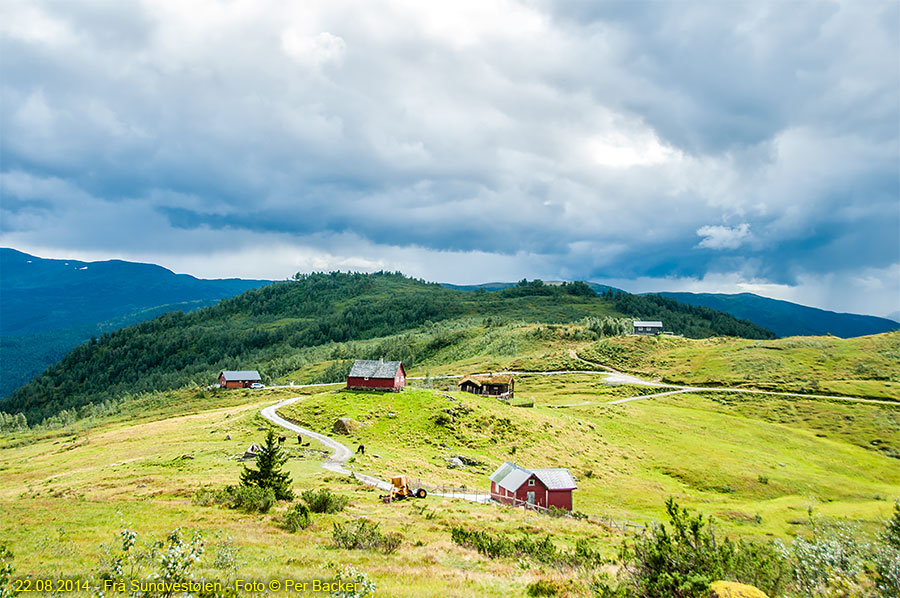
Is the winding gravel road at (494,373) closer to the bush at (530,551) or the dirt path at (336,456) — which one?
the dirt path at (336,456)

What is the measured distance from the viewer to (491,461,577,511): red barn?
4791 cm

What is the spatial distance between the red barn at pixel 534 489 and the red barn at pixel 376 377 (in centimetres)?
4307

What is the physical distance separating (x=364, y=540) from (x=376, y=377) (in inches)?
2584

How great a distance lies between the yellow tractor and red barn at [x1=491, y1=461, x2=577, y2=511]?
9716 mm

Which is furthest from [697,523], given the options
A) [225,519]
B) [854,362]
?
[854,362]

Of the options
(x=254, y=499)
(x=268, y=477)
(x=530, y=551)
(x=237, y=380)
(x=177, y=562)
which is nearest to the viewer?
(x=177, y=562)

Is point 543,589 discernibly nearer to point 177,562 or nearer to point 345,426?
point 177,562

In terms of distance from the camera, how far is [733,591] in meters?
14.1

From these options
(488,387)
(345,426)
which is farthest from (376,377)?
(488,387)

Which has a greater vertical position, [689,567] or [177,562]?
[177,562]

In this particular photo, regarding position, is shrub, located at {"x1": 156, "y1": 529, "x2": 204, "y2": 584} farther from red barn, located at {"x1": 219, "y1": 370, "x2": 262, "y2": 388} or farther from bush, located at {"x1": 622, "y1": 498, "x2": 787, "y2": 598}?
red barn, located at {"x1": 219, "y1": 370, "x2": 262, "y2": 388}

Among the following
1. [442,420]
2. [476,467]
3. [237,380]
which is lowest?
[476,467]

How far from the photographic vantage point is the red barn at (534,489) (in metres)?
47.9

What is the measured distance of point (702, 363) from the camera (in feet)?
481
